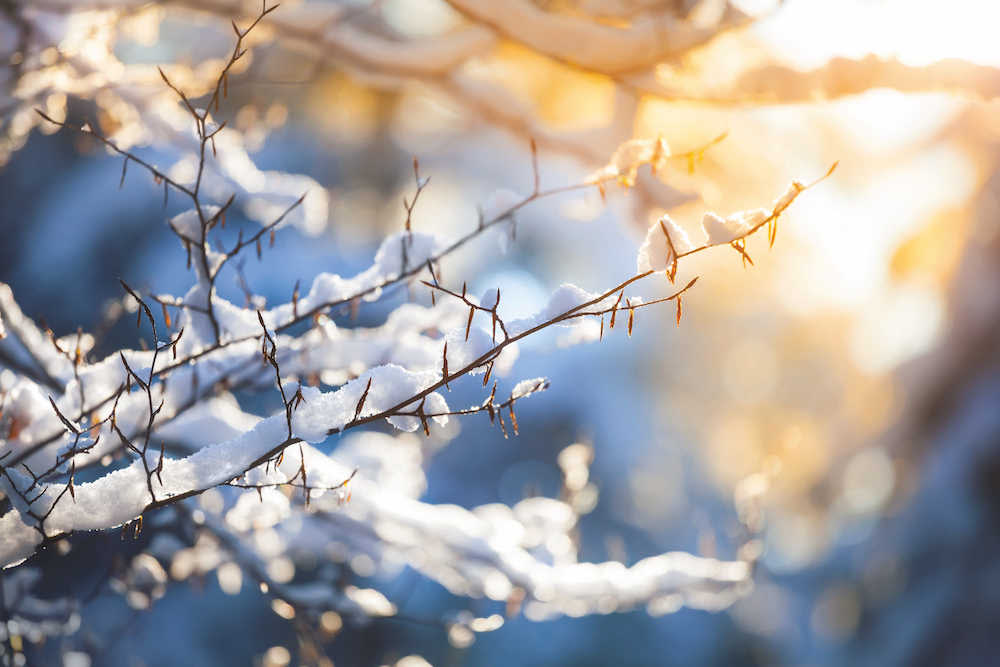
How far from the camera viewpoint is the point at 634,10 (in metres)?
1.80

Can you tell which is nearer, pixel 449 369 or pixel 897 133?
pixel 449 369

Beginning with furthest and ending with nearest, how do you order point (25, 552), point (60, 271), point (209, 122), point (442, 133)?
1. point (442, 133)
2. point (60, 271)
3. point (209, 122)
4. point (25, 552)

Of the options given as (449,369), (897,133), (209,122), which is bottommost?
(449,369)

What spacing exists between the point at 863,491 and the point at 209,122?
5385mm

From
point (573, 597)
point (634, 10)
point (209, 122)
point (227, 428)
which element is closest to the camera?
point (209, 122)

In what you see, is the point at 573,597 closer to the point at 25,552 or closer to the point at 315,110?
the point at 25,552

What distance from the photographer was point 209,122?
4.16 ft

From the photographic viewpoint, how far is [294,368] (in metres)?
1.58

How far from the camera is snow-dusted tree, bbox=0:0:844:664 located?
1.04 metres

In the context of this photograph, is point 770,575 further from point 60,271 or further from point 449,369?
point 60,271

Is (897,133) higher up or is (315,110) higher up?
(315,110)

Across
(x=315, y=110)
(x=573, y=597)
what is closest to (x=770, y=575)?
(x=573, y=597)

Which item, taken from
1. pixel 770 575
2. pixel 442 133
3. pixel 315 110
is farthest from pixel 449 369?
pixel 770 575

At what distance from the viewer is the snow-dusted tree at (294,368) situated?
1.04 metres
